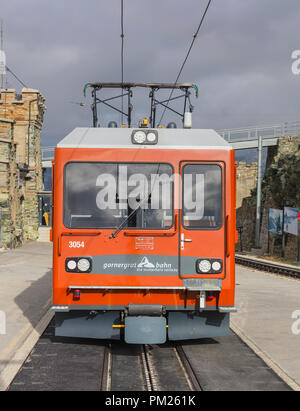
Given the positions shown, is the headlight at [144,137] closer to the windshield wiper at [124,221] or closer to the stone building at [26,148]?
the windshield wiper at [124,221]

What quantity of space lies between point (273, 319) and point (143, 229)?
5002mm

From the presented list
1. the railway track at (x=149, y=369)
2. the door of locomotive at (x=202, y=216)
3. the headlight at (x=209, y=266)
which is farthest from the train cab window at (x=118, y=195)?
the railway track at (x=149, y=369)

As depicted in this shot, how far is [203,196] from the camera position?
7.71 m

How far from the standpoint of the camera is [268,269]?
23.6 meters

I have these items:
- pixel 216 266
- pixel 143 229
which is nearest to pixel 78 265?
pixel 143 229

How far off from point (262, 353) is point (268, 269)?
51.7 ft

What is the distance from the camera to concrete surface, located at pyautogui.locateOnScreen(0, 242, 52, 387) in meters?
9.06

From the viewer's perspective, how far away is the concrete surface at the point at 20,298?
29.7 ft

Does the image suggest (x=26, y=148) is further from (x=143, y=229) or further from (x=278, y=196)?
(x=143, y=229)

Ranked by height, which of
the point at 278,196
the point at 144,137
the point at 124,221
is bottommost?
the point at 124,221

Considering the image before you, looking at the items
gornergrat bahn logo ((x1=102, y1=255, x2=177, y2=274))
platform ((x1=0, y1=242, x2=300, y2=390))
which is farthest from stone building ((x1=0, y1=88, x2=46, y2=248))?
gornergrat bahn logo ((x1=102, y1=255, x2=177, y2=274))

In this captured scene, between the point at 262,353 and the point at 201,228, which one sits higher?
the point at 201,228

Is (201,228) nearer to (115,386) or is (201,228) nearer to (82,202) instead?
(82,202)

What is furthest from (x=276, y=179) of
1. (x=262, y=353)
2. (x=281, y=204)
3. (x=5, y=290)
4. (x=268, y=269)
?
(x=262, y=353)
